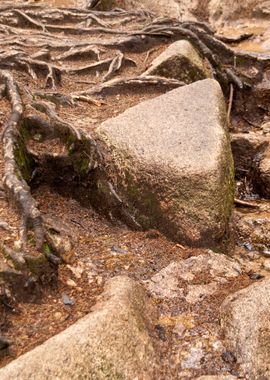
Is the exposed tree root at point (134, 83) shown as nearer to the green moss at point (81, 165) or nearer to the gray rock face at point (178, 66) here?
the gray rock face at point (178, 66)

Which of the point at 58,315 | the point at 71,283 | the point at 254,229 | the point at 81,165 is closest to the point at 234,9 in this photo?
the point at 254,229

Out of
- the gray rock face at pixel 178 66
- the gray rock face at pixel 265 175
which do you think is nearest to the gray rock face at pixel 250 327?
the gray rock face at pixel 265 175

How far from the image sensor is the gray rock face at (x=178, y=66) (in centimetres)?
887

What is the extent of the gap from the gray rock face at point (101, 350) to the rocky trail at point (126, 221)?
11 millimetres

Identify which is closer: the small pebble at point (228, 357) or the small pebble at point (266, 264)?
the small pebble at point (228, 357)

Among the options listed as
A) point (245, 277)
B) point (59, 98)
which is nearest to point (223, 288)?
point (245, 277)

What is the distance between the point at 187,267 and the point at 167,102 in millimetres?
2729

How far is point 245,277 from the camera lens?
5027 mm

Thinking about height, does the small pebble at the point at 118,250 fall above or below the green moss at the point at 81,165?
below

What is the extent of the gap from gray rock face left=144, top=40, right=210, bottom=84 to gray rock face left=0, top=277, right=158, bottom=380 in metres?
5.87

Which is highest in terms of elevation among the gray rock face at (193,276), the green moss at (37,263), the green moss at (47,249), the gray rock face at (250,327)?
the green moss at (37,263)

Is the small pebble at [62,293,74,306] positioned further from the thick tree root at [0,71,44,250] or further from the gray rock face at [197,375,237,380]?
the gray rock face at [197,375,237,380]

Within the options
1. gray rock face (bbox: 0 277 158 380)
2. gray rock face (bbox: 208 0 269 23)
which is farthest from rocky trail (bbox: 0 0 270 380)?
gray rock face (bbox: 208 0 269 23)

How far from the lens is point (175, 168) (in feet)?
17.5
